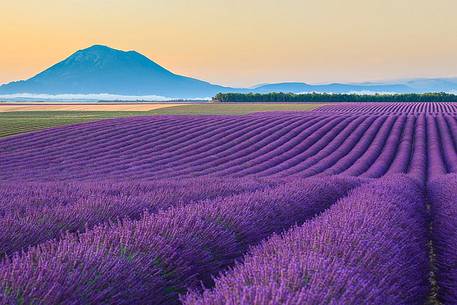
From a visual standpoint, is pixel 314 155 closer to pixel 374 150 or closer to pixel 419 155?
pixel 374 150

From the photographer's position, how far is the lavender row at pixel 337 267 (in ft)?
8.84

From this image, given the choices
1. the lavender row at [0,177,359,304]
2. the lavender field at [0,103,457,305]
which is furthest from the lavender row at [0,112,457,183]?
the lavender row at [0,177,359,304]

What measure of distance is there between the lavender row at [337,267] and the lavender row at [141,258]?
0.35m

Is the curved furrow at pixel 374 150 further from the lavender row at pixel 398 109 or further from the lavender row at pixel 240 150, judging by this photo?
the lavender row at pixel 398 109

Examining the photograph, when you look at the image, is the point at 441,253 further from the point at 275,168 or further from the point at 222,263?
the point at 275,168

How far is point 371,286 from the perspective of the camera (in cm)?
321

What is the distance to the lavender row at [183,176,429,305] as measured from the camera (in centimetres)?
269

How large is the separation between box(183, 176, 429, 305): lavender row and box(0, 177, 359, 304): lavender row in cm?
35

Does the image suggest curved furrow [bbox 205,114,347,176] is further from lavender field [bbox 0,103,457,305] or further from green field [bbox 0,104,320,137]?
green field [bbox 0,104,320,137]

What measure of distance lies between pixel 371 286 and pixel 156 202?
430 centimetres

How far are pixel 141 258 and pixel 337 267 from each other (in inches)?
52.5

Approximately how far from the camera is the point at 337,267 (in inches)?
130

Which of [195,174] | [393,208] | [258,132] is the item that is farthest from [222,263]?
[258,132]

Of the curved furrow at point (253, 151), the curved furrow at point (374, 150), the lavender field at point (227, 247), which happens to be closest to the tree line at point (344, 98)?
the curved furrow at point (374, 150)
